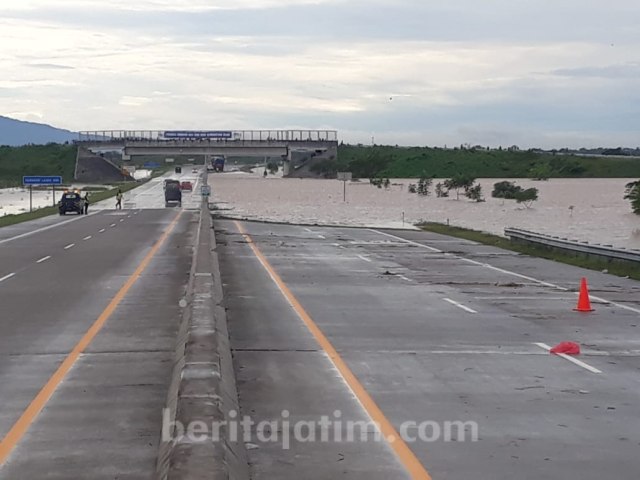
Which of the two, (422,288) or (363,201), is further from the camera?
(363,201)

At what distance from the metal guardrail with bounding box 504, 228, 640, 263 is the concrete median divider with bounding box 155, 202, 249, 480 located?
18.4 m

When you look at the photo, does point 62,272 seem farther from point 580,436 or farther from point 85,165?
point 85,165

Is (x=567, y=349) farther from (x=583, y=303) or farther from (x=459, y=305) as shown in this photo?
(x=459, y=305)

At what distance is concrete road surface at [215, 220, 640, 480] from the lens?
28.1 ft

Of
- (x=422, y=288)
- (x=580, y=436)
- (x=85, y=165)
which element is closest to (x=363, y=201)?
(x=85, y=165)

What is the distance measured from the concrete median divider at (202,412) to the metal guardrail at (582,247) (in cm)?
1836

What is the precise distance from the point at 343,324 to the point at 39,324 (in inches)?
186

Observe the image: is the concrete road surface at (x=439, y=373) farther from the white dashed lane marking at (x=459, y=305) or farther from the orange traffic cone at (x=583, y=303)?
the orange traffic cone at (x=583, y=303)

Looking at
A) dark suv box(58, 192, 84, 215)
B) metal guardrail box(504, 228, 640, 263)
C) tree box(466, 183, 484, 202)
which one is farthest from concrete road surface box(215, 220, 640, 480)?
tree box(466, 183, 484, 202)

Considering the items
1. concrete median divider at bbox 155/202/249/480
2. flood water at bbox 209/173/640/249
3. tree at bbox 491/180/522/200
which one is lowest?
flood water at bbox 209/173/640/249

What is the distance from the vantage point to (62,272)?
87.3 ft

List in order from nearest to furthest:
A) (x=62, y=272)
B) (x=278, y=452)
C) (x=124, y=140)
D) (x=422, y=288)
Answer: (x=278, y=452) → (x=422, y=288) → (x=62, y=272) → (x=124, y=140)

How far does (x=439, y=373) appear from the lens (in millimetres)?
12461

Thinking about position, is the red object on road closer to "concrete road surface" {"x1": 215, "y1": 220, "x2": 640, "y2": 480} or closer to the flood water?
"concrete road surface" {"x1": 215, "y1": 220, "x2": 640, "y2": 480}
